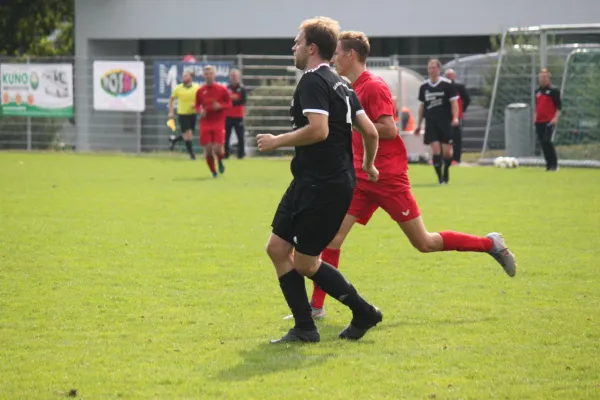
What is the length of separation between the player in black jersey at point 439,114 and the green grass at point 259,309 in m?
4.56

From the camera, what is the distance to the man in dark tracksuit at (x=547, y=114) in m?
24.4

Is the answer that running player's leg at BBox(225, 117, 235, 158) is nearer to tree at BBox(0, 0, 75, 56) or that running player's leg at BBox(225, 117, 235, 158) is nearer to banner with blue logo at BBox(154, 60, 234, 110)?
banner with blue logo at BBox(154, 60, 234, 110)

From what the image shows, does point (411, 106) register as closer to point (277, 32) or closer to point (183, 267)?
point (277, 32)

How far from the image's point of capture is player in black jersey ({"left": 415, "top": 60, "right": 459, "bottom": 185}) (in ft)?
68.5

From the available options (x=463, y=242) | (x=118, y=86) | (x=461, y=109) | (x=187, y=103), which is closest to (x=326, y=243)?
(x=463, y=242)

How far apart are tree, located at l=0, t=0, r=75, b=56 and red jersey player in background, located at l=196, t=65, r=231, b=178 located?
18.8 meters

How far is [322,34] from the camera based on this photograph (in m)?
6.70

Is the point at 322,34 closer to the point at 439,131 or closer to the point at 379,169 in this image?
the point at 379,169

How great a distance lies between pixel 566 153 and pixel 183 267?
1839 centimetres

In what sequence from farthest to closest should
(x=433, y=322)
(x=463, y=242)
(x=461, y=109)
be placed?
(x=461, y=109) → (x=463, y=242) → (x=433, y=322)

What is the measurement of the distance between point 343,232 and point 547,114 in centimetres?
1733

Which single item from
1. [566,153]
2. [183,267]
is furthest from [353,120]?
[566,153]

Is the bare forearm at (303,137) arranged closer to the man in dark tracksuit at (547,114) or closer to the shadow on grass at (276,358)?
the shadow on grass at (276,358)

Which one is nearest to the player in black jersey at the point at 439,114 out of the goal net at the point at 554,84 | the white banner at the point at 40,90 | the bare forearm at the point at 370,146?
the goal net at the point at 554,84
